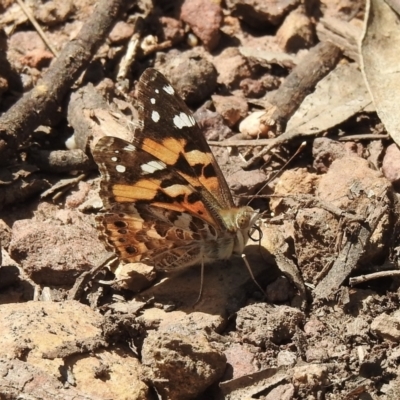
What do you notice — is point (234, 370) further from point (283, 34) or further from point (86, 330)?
point (283, 34)

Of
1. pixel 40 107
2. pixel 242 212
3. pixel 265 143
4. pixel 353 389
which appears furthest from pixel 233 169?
pixel 353 389

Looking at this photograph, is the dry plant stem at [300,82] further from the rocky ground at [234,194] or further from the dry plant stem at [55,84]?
the dry plant stem at [55,84]

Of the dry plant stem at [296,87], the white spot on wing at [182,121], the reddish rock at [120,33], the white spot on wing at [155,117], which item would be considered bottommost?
the dry plant stem at [296,87]

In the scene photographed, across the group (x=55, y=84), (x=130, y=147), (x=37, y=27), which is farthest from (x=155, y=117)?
(x=37, y=27)

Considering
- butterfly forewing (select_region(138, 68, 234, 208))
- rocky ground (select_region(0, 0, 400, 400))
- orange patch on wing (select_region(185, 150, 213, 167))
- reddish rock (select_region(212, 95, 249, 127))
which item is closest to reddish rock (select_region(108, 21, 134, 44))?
rocky ground (select_region(0, 0, 400, 400))

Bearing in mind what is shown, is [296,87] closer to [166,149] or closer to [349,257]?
[166,149]

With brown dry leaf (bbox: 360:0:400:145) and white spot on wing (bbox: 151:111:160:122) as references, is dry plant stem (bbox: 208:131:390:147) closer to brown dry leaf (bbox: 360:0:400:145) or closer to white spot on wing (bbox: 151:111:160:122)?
brown dry leaf (bbox: 360:0:400:145)

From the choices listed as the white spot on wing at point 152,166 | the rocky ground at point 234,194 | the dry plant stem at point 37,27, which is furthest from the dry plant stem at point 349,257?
the dry plant stem at point 37,27
